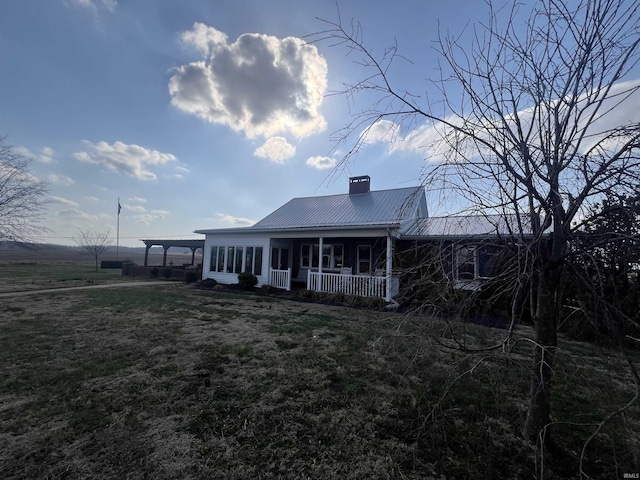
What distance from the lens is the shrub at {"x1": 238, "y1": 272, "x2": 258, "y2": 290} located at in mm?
13875

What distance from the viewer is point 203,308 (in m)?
9.11

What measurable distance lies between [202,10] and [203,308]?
30.6 feet

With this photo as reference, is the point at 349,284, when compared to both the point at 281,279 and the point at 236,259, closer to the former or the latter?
the point at 281,279

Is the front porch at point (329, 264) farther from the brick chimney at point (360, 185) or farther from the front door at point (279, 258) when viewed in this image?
the brick chimney at point (360, 185)

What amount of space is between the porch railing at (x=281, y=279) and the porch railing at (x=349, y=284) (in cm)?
150

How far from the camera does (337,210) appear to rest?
15.4 m

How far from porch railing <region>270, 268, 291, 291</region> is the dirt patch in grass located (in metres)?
7.77

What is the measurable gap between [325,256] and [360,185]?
533cm

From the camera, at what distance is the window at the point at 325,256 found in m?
14.7

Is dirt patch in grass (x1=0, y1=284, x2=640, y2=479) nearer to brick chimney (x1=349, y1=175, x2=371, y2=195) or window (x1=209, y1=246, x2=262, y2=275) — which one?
window (x1=209, y1=246, x2=262, y2=275)

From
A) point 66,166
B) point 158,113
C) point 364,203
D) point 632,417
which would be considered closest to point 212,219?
point 66,166

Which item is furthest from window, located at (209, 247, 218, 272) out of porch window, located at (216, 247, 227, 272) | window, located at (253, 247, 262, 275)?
window, located at (253, 247, 262, 275)

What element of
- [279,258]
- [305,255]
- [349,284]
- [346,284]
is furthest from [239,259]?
[349,284]

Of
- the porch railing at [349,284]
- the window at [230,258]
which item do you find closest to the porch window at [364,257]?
the porch railing at [349,284]
